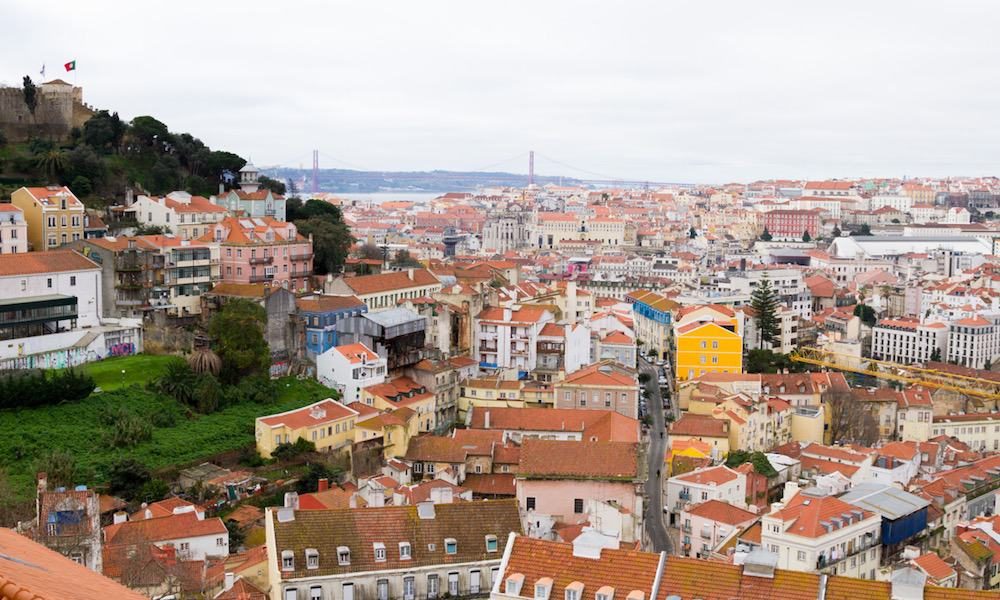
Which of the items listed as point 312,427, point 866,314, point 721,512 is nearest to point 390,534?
point 721,512

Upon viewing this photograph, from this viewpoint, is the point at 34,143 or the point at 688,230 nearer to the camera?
the point at 34,143

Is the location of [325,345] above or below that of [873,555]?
above

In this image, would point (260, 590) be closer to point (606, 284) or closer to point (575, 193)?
point (606, 284)

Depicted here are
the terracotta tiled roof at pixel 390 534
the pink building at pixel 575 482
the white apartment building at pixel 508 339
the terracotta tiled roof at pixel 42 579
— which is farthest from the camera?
the white apartment building at pixel 508 339

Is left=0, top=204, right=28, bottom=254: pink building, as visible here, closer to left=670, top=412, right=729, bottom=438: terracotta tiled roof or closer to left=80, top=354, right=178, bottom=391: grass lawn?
left=80, top=354, right=178, bottom=391: grass lawn

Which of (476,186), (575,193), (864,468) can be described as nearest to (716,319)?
(864,468)

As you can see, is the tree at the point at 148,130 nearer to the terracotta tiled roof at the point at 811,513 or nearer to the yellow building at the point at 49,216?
the yellow building at the point at 49,216

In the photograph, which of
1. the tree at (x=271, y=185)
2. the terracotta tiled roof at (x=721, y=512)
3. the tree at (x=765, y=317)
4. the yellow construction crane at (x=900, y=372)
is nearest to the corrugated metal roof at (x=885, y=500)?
the terracotta tiled roof at (x=721, y=512)

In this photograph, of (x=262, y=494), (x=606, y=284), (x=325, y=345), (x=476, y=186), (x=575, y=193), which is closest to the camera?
(x=262, y=494)
